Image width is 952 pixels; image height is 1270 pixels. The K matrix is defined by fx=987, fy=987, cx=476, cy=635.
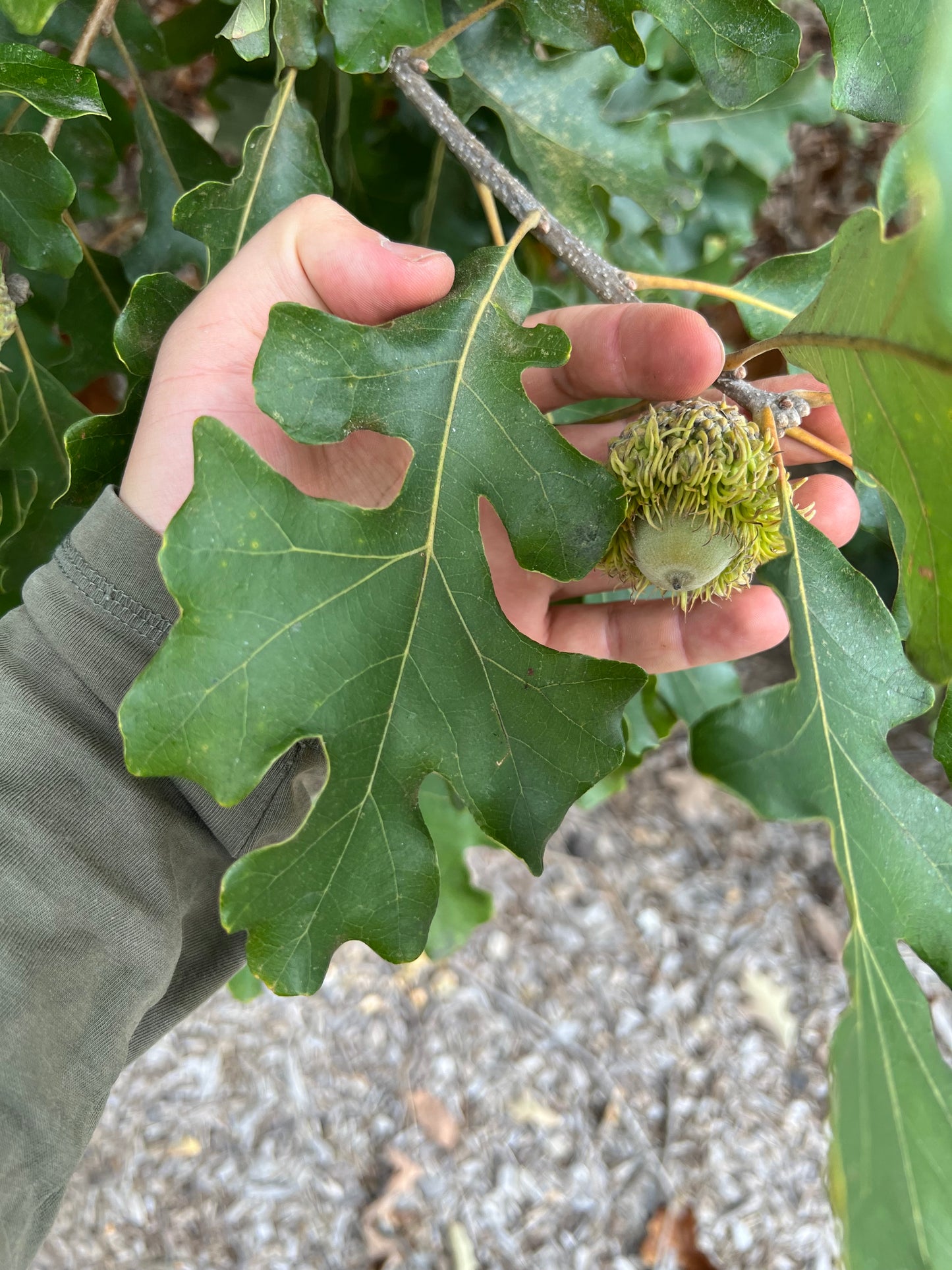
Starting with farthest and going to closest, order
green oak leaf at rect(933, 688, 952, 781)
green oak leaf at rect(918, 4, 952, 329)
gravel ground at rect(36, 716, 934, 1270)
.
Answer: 1. gravel ground at rect(36, 716, 934, 1270)
2. green oak leaf at rect(933, 688, 952, 781)
3. green oak leaf at rect(918, 4, 952, 329)

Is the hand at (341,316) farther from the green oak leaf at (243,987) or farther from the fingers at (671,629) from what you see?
the green oak leaf at (243,987)

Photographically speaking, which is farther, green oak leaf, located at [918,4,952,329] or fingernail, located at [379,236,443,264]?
fingernail, located at [379,236,443,264]

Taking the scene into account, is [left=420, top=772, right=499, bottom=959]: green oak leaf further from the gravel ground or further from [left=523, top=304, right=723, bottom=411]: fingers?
the gravel ground

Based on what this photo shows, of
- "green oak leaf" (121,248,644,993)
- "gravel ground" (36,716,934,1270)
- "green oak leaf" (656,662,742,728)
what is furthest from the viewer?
"gravel ground" (36,716,934,1270)

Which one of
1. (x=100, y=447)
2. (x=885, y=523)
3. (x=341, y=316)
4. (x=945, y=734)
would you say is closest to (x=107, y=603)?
(x=100, y=447)

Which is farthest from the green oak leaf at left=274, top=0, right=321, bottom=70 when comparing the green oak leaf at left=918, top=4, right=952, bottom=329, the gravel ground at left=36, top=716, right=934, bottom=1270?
the gravel ground at left=36, top=716, right=934, bottom=1270

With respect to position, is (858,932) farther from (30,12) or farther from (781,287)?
(30,12)

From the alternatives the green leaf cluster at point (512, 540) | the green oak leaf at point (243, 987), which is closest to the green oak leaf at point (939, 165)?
the green leaf cluster at point (512, 540)
